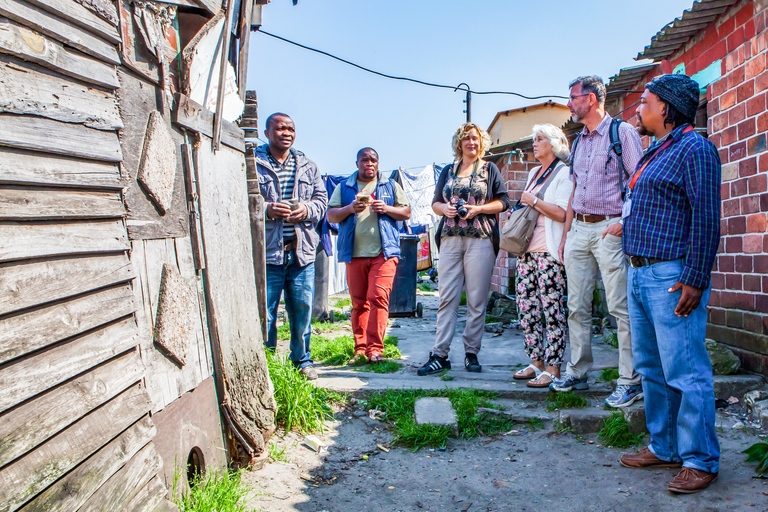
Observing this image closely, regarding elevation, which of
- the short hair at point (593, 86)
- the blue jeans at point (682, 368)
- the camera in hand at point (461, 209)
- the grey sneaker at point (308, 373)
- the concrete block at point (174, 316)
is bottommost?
the grey sneaker at point (308, 373)

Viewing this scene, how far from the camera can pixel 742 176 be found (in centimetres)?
371

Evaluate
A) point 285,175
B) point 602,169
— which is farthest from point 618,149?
point 285,175

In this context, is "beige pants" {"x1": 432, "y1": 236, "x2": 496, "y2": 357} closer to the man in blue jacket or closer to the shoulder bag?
the shoulder bag

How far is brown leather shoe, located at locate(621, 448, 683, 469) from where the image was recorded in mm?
2704

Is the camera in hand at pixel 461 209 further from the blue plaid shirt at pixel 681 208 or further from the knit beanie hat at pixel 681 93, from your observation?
the knit beanie hat at pixel 681 93

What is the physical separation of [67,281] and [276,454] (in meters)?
1.72

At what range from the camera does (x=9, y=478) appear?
138cm

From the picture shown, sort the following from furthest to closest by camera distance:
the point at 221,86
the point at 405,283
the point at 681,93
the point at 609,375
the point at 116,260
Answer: the point at 405,283 < the point at 609,375 < the point at 221,86 < the point at 681,93 < the point at 116,260

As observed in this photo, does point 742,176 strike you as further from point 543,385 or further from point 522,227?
point 543,385

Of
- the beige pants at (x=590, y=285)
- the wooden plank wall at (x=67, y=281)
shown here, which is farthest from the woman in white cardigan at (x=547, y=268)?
the wooden plank wall at (x=67, y=281)

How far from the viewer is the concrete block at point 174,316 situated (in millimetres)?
2217

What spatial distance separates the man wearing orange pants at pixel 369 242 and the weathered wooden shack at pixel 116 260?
175 centimetres

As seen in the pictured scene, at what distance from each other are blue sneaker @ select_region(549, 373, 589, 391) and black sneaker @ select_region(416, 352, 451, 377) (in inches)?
38.5

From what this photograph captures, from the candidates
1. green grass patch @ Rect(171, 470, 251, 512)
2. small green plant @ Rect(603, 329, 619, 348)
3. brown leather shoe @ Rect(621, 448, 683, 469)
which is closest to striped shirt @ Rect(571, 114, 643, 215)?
brown leather shoe @ Rect(621, 448, 683, 469)
